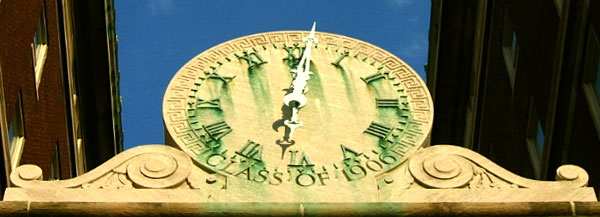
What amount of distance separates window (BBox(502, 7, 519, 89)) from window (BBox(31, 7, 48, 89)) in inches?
366

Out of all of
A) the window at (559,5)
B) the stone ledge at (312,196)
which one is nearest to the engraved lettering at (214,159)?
the stone ledge at (312,196)

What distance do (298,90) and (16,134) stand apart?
11603mm

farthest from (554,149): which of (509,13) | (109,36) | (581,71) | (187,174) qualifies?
(109,36)

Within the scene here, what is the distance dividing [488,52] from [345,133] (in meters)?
15.9

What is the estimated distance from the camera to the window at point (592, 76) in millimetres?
27391

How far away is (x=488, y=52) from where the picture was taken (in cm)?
3672

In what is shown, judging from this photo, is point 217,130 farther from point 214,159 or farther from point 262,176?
point 262,176

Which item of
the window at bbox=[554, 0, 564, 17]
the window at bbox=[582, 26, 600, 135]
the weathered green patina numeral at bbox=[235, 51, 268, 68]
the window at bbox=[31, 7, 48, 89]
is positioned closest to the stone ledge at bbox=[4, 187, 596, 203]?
the weathered green patina numeral at bbox=[235, 51, 268, 68]

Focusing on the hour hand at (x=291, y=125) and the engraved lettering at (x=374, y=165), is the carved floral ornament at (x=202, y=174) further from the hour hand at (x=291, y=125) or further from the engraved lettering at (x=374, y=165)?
the hour hand at (x=291, y=125)

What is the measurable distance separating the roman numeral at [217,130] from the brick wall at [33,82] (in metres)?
9.50

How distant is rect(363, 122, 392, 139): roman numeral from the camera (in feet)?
69.6

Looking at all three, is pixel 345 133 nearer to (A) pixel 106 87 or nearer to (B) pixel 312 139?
(B) pixel 312 139

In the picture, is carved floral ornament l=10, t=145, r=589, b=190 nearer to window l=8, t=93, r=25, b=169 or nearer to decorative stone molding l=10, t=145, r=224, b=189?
Answer: decorative stone molding l=10, t=145, r=224, b=189

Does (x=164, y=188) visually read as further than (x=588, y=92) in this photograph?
No
